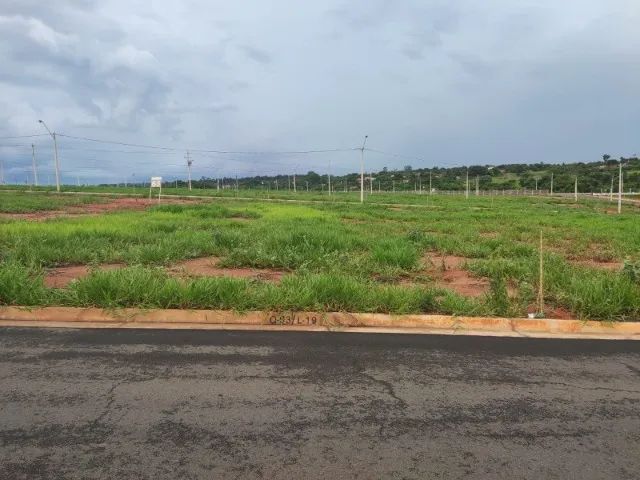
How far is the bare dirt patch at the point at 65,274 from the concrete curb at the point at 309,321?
1.42m

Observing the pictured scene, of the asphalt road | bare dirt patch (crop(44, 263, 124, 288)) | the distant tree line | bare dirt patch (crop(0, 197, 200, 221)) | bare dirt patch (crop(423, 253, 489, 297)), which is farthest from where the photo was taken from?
the distant tree line

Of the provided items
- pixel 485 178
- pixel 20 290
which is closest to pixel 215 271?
pixel 20 290

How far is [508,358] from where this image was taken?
5.62 m

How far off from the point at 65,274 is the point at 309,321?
5.35 meters

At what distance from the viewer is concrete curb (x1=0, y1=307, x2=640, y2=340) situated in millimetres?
6809

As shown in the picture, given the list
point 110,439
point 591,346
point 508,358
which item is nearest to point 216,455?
point 110,439

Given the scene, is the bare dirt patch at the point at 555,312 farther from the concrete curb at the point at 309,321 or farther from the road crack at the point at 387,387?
the road crack at the point at 387,387

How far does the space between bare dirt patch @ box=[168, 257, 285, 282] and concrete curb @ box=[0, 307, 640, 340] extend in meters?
2.53

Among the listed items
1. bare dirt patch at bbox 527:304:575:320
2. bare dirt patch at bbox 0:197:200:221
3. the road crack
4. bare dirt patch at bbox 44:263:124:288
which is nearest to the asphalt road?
the road crack

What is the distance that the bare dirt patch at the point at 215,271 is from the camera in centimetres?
984

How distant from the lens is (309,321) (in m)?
6.91

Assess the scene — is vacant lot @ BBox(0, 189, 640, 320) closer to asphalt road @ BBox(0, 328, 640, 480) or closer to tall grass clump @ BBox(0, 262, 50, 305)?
tall grass clump @ BBox(0, 262, 50, 305)

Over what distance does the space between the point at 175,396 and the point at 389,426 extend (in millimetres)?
1773

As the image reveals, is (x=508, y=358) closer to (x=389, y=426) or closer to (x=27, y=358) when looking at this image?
(x=389, y=426)
